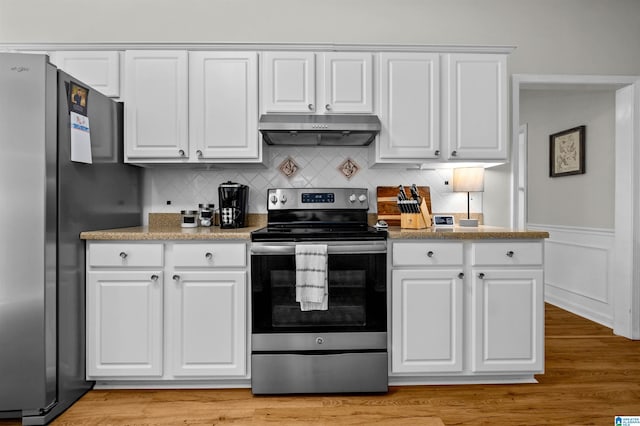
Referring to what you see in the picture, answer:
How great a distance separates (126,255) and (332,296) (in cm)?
124

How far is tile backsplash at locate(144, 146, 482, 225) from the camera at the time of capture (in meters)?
2.90

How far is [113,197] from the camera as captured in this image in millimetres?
2504

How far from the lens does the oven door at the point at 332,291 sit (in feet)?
7.13

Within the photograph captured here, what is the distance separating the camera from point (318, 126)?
2.42 meters

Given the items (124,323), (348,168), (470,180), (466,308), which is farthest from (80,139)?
(470,180)

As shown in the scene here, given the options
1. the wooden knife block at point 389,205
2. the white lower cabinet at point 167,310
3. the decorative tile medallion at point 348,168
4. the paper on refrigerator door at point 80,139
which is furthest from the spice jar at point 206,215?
the wooden knife block at point 389,205

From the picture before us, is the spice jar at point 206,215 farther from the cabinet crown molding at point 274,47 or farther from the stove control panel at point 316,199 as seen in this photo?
→ the cabinet crown molding at point 274,47

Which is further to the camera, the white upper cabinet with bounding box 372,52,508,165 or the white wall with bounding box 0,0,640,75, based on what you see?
the white wall with bounding box 0,0,640,75

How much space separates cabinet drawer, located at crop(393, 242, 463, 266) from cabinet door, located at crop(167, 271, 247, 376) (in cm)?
95

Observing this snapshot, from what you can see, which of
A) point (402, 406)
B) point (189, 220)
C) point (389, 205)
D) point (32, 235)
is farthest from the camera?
point (389, 205)

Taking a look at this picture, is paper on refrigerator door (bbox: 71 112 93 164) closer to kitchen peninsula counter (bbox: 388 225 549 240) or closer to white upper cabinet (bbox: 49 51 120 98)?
white upper cabinet (bbox: 49 51 120 98)

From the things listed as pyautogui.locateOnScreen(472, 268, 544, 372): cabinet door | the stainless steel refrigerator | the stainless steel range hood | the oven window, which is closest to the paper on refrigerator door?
the stainless steel refrigerator

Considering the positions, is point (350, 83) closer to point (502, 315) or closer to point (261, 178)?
point (261, 178)

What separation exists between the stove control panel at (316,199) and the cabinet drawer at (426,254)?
1.92 feet
